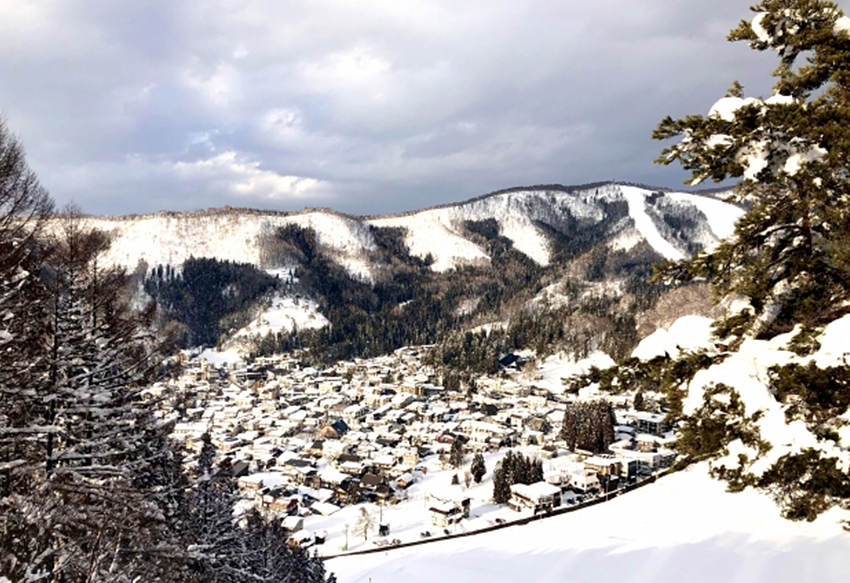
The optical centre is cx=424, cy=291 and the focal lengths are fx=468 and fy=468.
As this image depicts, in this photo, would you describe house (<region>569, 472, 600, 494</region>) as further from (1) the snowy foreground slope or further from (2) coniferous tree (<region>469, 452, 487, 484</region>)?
(2) coniferous tree (<region>469, 452, 487, 484</region>)

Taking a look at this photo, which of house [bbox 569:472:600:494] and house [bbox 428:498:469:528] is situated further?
house [bbox 569:472:600:494]

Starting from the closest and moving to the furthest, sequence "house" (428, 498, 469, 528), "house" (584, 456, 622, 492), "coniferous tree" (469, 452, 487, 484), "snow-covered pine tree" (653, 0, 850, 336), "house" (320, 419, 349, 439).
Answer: "snow-covered pine tree" (653, 0, 850, 336)
"house" (428, 498, 469, 528)
"house" (584, 456, 622, 492)
"coniferous tree" (469, 452, 487, 484)
"house" (320, 419, 349, 439)

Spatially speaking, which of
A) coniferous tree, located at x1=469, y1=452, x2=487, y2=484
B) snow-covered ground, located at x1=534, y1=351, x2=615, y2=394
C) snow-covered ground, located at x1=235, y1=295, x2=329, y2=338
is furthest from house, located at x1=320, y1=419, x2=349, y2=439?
snow-covered ground, located at x1=235, y1=295, x2=329, y2=338

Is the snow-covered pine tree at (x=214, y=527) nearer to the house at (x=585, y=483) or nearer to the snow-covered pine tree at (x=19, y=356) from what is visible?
the snow-covered pine tree at (x=19, y=356)

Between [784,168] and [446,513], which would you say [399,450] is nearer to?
[446,513]

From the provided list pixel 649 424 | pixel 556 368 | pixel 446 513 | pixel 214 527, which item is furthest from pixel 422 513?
pixel 556 368

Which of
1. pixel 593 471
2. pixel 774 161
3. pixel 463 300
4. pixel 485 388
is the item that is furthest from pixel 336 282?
pixel 774 161
